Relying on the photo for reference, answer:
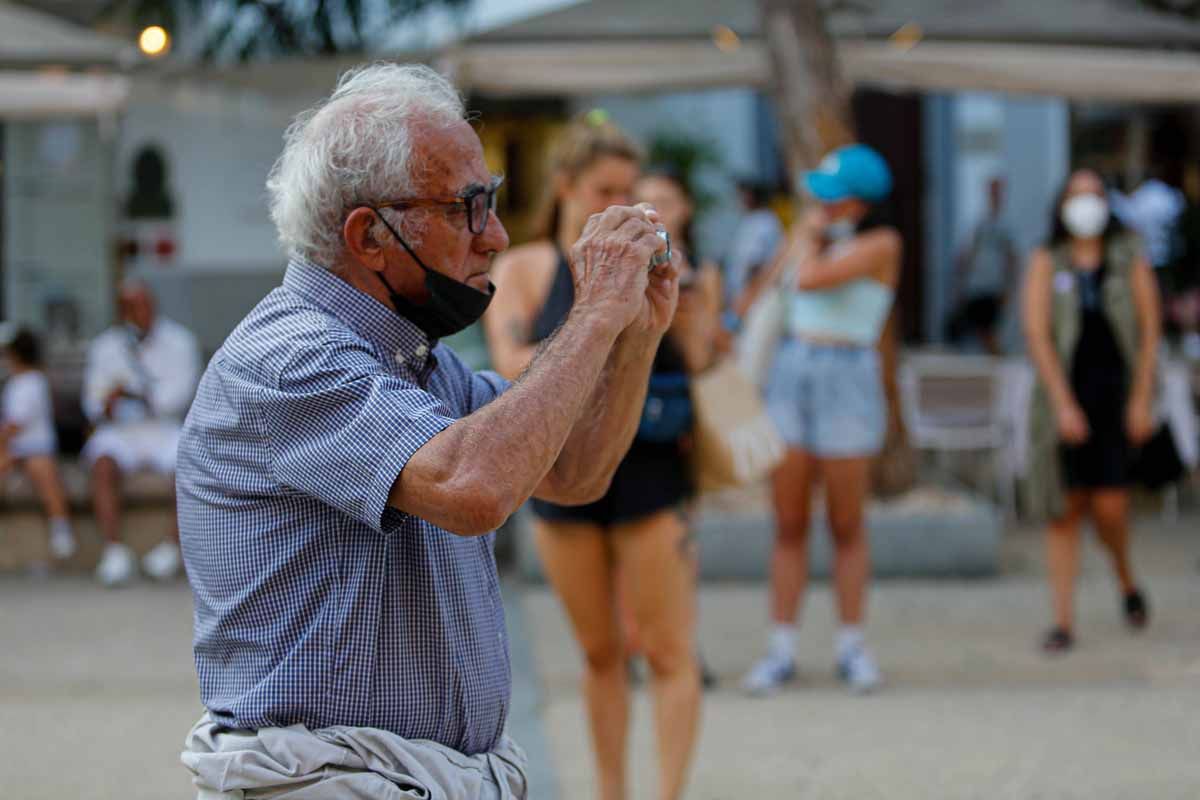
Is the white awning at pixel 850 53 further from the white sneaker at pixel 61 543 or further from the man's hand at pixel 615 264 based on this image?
the man's hand at pixel 615 264

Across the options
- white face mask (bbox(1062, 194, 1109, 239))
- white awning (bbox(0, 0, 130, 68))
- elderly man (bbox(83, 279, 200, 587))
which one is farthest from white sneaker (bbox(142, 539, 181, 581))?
white face mask (bbox(1062, 194, 1109, 239))

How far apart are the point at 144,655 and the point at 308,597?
491cm

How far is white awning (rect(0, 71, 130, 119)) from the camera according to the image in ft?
27.4

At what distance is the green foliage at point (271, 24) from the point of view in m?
10.7

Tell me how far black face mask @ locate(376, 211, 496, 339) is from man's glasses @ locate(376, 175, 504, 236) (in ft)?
0.25

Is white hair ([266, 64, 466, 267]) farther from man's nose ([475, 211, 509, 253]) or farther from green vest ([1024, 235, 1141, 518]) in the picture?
green vest ([1024, 235, 1141, 518])

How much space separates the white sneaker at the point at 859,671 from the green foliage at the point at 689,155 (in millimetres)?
8822

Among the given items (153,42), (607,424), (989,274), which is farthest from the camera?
(989,274)

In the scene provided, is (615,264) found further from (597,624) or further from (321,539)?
(597,624)

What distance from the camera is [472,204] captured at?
2.29 metres

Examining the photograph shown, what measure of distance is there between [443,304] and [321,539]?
0.39m

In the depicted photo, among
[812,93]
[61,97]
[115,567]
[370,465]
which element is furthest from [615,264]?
[61,97]

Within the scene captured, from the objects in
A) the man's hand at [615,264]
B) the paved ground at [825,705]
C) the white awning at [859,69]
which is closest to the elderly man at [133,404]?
the paved ground at [825,705]

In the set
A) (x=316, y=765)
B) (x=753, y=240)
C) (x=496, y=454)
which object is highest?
(x=496, y=454)
